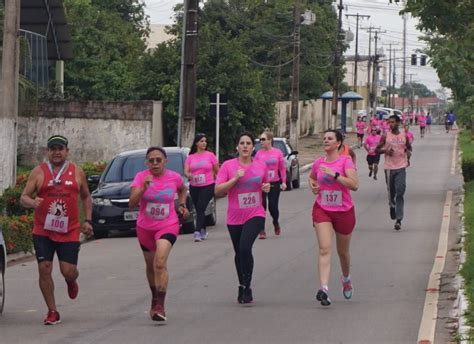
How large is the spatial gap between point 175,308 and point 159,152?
176 centimetres

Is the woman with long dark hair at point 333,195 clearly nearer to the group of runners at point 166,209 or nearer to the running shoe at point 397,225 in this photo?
the group of runners at point 166,209

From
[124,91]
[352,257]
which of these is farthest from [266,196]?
[124,91]

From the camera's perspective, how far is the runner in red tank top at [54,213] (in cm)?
1162

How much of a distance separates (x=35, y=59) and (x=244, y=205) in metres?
26.6

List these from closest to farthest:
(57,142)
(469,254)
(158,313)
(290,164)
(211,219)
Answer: (158,313), (57,142), (469,254), (211,219), (290,164)

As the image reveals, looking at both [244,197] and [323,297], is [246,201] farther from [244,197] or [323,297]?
[323,297]

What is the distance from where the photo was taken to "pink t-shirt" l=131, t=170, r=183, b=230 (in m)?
11.8

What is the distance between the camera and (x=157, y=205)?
466 inches

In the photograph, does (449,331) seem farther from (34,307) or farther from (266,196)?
(266,196)

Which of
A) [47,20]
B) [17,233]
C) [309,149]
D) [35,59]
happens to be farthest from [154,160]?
[309,149]

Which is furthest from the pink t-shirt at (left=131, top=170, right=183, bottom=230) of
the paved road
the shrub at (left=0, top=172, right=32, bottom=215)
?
the shrub at (left=0, top=172, right=32, bottom=215)

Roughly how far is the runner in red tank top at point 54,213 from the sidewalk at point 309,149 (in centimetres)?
3326

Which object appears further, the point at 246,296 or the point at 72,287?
the point at 246,296

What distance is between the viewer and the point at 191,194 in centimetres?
2011
